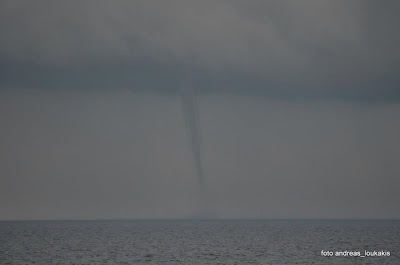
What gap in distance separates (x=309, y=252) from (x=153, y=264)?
4056cm

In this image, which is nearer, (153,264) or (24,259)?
(153,264)

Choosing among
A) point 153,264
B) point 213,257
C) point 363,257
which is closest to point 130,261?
point 153,264

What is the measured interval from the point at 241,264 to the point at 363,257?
1033 inches

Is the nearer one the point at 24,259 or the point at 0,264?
the point at 0,264

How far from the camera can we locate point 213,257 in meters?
115

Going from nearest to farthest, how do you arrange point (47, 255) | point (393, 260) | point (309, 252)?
1. point (393, 260)
2. point (47, 255)
3. point (309, 252)

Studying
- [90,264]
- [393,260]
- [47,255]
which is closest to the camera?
[90,264]

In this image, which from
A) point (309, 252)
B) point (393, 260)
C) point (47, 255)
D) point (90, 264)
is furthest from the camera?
point (309, 252)

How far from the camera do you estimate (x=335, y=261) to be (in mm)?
106188

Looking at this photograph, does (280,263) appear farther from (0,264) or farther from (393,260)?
(0,264)

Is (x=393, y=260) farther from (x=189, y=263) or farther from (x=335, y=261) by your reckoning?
(x=189, y=263)

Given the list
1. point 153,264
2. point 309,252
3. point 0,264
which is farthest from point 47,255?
point 309,252

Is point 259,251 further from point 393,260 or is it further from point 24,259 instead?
point 24,259

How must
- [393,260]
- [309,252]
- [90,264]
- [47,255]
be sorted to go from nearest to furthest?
[90,264], [393,260], [47,255], [309,252]
